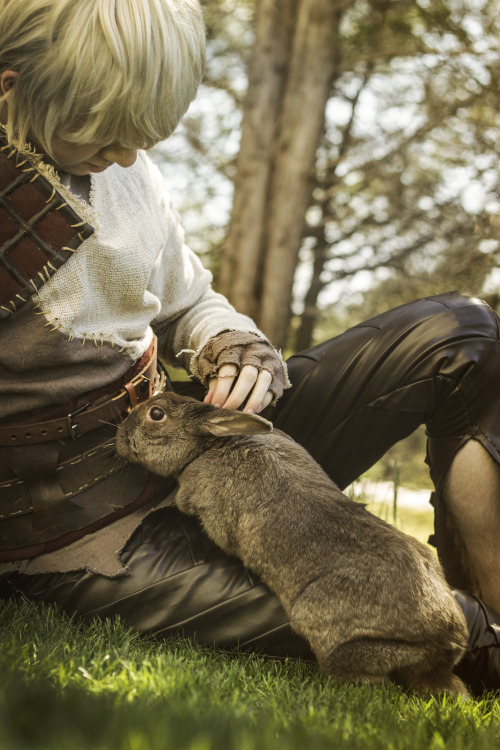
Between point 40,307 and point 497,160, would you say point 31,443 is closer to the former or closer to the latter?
point 40,307

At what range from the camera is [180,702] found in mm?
1969

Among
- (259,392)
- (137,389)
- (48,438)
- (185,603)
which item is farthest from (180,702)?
(137,389)

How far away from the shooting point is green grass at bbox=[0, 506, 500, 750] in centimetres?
159

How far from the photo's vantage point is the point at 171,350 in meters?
3.57

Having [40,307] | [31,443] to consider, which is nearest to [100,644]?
[31,443]

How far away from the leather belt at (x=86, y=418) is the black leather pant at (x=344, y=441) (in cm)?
43

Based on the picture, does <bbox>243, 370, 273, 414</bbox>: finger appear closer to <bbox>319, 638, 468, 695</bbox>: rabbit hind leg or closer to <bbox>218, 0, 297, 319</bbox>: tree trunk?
<bbox>319, 638, 468, 695</bbox>: rabbit hind leg

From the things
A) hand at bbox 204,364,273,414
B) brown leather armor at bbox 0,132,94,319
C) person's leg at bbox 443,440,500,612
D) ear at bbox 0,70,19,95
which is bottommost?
person's leg at bbox 443,440,500,612

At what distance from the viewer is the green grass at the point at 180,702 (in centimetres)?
159

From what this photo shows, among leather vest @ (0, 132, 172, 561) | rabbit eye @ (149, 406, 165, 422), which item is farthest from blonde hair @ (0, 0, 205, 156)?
rabbit eye @ (149, 406, 165, 422)

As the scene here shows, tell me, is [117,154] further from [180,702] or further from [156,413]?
[180,702]

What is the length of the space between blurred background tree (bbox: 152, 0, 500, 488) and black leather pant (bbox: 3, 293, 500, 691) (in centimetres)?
303

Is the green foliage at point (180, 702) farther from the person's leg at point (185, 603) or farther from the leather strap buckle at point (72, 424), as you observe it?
the leather strap buckle at point (72, 424)

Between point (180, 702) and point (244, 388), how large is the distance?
4.43ft
